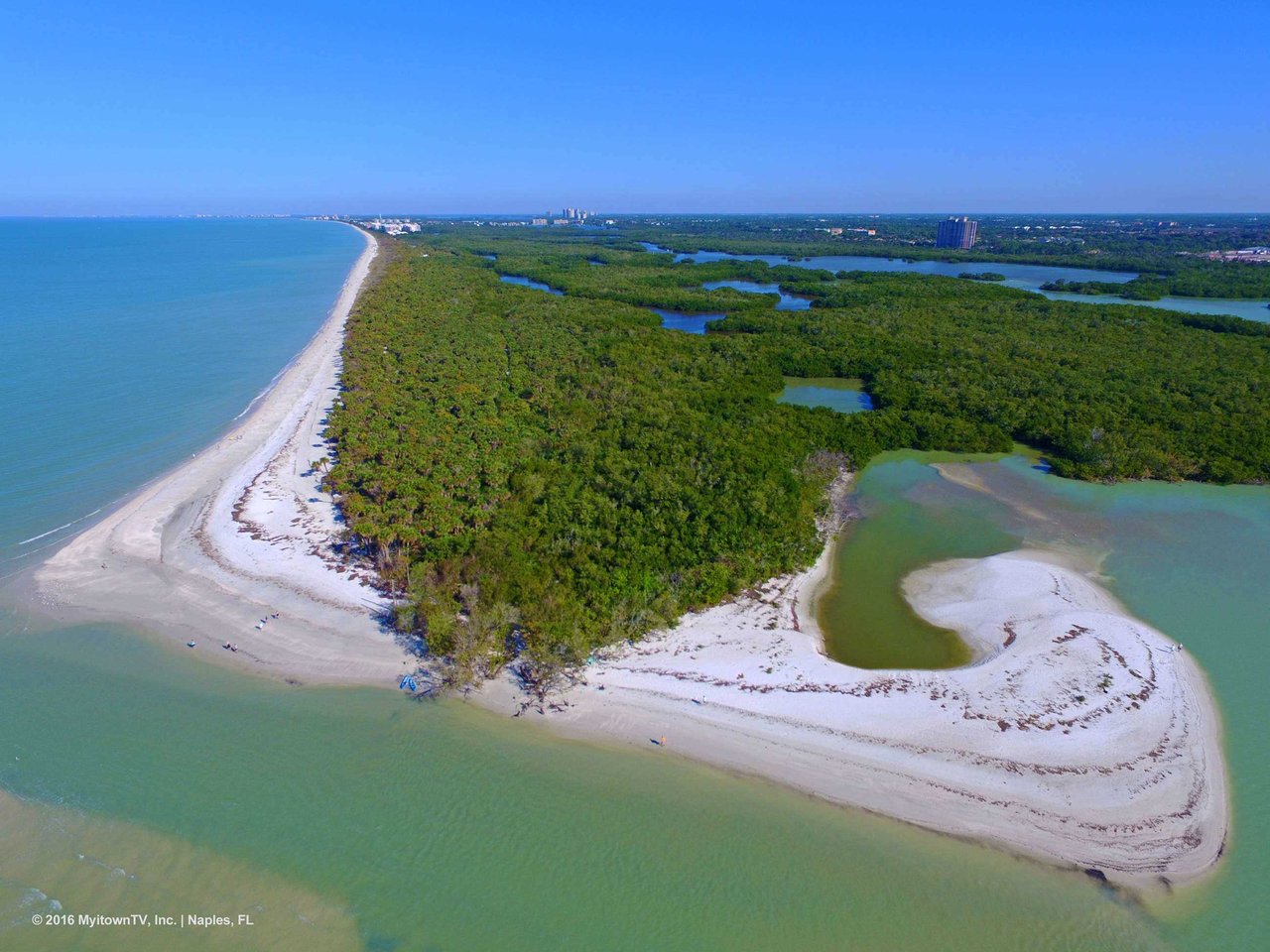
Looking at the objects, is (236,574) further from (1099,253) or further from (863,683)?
(1099,253)

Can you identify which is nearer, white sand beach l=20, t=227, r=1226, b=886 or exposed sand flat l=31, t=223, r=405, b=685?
white sand beach l=20, t=227, r=1226, b=886

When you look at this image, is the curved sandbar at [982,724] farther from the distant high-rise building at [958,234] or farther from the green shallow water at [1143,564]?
the distant high-rise building at [958,234]

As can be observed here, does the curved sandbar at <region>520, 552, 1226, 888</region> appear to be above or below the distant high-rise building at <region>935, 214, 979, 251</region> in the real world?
below

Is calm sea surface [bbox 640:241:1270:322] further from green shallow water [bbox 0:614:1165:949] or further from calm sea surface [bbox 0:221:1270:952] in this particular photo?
green shallow water [bbox 0:614:1165:949]

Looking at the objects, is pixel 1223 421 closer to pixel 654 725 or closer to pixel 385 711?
pixel 654 725

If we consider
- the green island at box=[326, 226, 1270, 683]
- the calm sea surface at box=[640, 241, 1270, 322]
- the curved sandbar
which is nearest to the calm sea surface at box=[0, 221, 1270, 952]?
the curved sandbar

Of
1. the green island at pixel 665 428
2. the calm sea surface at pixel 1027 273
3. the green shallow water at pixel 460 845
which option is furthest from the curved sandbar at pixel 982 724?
the calm sea surface at pixel 1027 273
